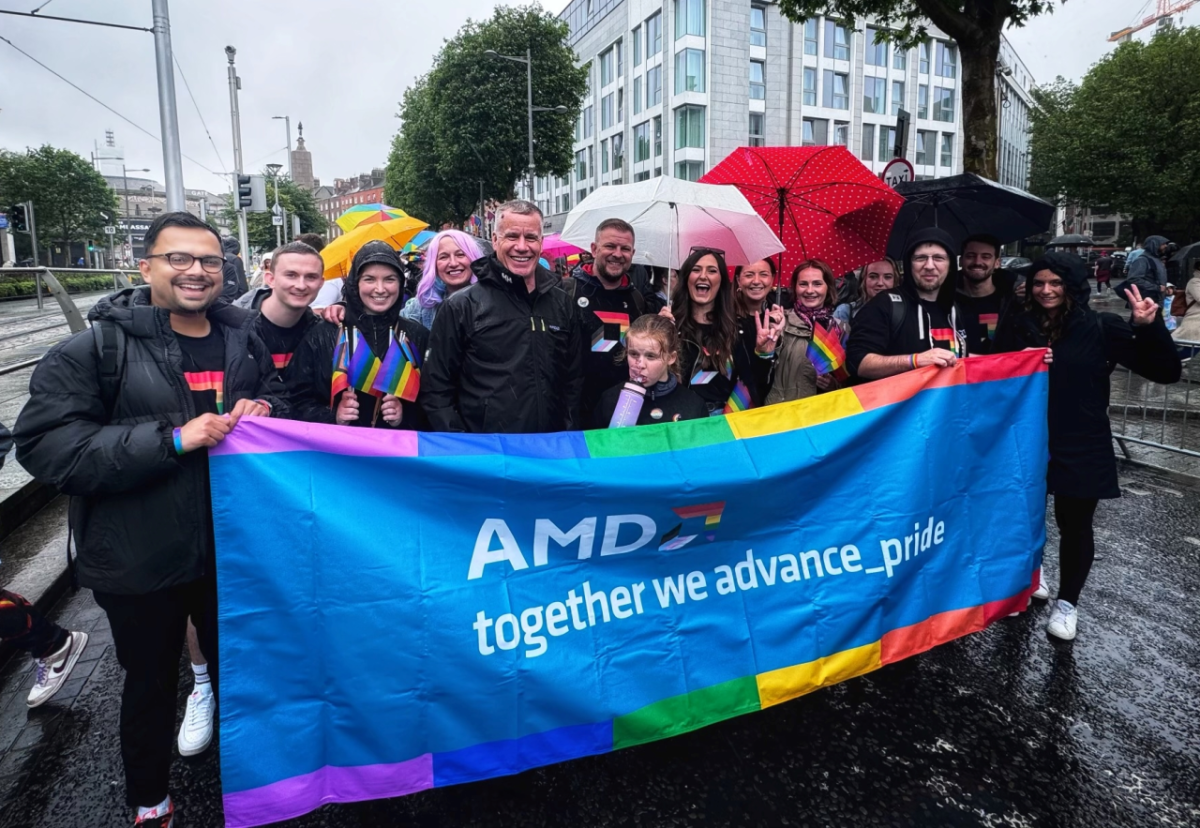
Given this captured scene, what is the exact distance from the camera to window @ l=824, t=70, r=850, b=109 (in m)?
42.1

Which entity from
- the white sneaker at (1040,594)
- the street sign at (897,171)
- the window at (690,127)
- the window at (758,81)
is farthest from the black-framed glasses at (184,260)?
the window at (758,81)

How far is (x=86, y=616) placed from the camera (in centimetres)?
408

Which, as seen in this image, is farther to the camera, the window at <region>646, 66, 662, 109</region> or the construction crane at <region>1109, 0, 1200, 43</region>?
the construction crane at <region>1109, 0, 1200, 43</region>

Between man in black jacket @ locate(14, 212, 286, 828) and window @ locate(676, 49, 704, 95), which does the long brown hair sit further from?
window @ locate(676, 49, 704, 95)

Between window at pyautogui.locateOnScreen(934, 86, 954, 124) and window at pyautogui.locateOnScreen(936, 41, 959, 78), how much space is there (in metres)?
0.90

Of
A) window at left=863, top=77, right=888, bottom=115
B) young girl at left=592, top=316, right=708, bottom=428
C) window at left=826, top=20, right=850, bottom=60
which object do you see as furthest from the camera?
window at left=863, top=77, right=888, bottom=115

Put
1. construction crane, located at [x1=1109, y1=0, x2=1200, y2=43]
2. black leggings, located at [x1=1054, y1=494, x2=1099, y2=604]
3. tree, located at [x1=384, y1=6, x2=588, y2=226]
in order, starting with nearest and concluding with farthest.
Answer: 1. black leggings, located at [x1=1054, y1=494, x2=1099, y2=604]
2. tree, located at [x1=384, y1=6, x2=588, y2=226]
3. construction crane, located at [x1=1109, y1=0, x2=1200, y2=43]

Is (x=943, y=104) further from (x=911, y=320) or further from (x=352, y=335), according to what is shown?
Answer: (x=352, y=335)

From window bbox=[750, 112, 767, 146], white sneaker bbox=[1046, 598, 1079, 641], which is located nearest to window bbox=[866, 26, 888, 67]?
window bbox=[750, 112, 767, 146]

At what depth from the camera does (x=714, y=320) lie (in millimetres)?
3871

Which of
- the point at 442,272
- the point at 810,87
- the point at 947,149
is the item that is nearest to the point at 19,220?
the point at 442,272

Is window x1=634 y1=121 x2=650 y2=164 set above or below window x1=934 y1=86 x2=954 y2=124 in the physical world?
below

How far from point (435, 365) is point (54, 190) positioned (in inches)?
2531

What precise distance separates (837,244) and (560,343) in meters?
3.06
